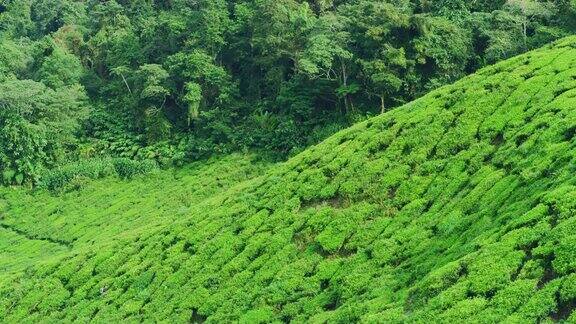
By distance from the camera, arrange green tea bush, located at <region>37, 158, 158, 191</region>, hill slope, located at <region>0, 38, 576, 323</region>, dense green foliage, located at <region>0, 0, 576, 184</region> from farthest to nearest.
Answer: green tea bush, located at <region>37, 158, 158, 191</region> → dense green foliage, located at <region>0, 0, 576, 184</region> → hill slope, located at <region>0, 38, 576, 323</region>

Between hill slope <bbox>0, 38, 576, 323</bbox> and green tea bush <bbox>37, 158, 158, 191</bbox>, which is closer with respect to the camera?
hill slope <bbox>0, 38, 576, 323</bbox>

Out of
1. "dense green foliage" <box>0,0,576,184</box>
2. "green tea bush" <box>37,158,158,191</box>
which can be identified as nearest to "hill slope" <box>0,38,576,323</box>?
"dense green foliage" <box>0,0,576,184</box>

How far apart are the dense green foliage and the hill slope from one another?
15.8 meters

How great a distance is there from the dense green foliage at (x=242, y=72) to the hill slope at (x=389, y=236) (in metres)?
15.8

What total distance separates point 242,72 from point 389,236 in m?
38.3

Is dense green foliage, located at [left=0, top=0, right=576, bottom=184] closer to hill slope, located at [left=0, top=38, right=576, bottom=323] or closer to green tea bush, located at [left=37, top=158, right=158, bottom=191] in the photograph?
green tea bush, located at [left=37, top=158, right=158, bottom=191]

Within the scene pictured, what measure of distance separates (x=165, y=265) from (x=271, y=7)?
96.2 ft

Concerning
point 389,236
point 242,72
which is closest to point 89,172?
point 242,72

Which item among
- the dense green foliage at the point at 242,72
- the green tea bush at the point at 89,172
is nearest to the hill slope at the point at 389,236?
the dense green foliage at the point at 242,72

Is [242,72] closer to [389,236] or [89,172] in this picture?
[89,172]

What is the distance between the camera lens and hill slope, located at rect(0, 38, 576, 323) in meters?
14.6

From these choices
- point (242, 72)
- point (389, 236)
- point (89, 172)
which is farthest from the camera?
point (242, 72)

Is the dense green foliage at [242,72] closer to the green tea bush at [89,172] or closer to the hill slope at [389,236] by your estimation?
the green tea bush at [89,172]

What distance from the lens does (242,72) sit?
56.5 m
